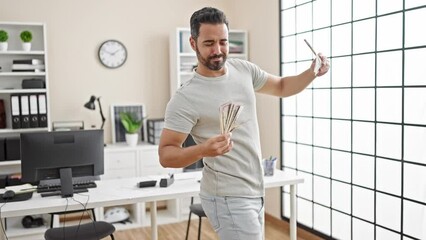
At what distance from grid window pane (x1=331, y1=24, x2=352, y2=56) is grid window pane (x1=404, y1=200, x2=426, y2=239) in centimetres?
125

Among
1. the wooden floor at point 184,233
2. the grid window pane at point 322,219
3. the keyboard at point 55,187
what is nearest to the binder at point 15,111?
the wooden floor at point 184,233

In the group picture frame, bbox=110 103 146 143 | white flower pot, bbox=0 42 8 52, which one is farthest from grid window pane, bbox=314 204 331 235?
white flower pot, bbox=0 42 8 52

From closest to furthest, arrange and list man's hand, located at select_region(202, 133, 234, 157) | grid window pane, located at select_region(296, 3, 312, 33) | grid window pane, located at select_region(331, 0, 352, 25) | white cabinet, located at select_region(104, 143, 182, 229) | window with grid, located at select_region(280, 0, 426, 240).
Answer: man's hand, located at select_region(202, 133, 234, 157), window with grid, located at select_region(280, 0, 426, 240), grid window pane, located at select_region(331, 0, 352, 25), grid window pane, located at select_region(296, 3, 312, 33), white cabinet, located at select_region(104, 143, 182, 229)

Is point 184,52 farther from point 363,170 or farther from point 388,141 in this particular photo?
point 388,141

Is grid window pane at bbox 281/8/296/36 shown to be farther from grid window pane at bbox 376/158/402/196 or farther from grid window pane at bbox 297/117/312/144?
grid window pane at bbox 376/158/402/196

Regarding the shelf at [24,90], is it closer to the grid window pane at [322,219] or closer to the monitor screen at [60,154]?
the monitor screen at [60,154]

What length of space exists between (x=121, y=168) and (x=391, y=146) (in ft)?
8.56

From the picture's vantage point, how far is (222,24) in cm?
165

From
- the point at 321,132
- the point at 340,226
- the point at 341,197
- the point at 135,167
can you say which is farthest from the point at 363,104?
the point at 135,167

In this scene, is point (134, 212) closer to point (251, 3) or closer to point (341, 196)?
point (341, 196)

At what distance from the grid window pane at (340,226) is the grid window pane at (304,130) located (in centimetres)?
71

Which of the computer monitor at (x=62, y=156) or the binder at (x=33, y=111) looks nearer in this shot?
the computer monitor at (x=62, y=156)

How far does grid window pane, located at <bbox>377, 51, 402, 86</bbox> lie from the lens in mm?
2916

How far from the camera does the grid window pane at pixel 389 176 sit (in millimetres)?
2963
